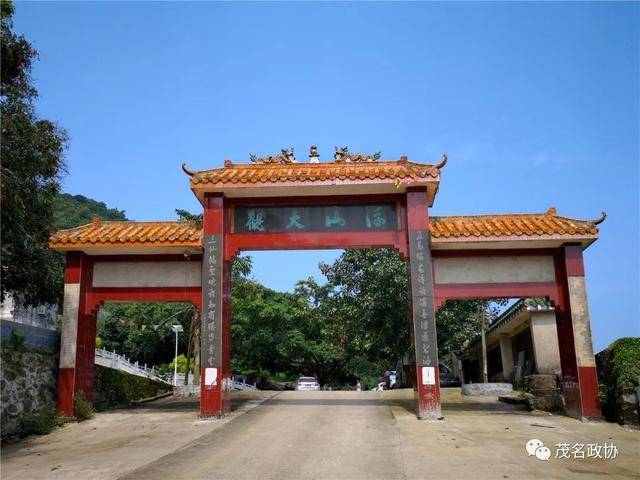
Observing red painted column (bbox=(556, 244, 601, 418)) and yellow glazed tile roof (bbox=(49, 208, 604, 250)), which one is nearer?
red painted column (bbox=(556, 244, 601, 418))

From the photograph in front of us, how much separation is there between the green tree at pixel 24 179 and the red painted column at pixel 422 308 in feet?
27.9

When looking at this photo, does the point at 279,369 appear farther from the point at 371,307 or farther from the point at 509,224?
the point at 509,224

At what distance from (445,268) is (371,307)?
11.5m

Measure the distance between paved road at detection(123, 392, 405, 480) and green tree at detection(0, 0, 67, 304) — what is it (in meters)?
6.48

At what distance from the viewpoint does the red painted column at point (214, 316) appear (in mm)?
12453

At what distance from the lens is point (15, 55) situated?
12.6 m

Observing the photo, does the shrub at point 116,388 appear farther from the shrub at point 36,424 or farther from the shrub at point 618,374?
the shrub at point 618,374

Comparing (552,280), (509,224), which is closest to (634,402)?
(552,280)

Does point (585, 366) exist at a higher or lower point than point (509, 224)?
lower

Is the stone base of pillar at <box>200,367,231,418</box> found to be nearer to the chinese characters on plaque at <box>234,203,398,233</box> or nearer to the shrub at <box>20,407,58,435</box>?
the shrub at <box>20,407,58,435</box>

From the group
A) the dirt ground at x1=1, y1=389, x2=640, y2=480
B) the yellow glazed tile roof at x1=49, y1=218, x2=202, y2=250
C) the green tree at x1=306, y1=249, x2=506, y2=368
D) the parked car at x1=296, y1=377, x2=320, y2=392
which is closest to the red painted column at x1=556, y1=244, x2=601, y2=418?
the dirt ground at x1=1, y1=389, x2=640, y2=480

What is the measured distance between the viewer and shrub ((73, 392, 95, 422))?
13.0 meters

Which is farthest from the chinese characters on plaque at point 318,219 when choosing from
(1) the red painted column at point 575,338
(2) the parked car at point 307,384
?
(2) the parked car at point 307,384

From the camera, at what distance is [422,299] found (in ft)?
41.1
